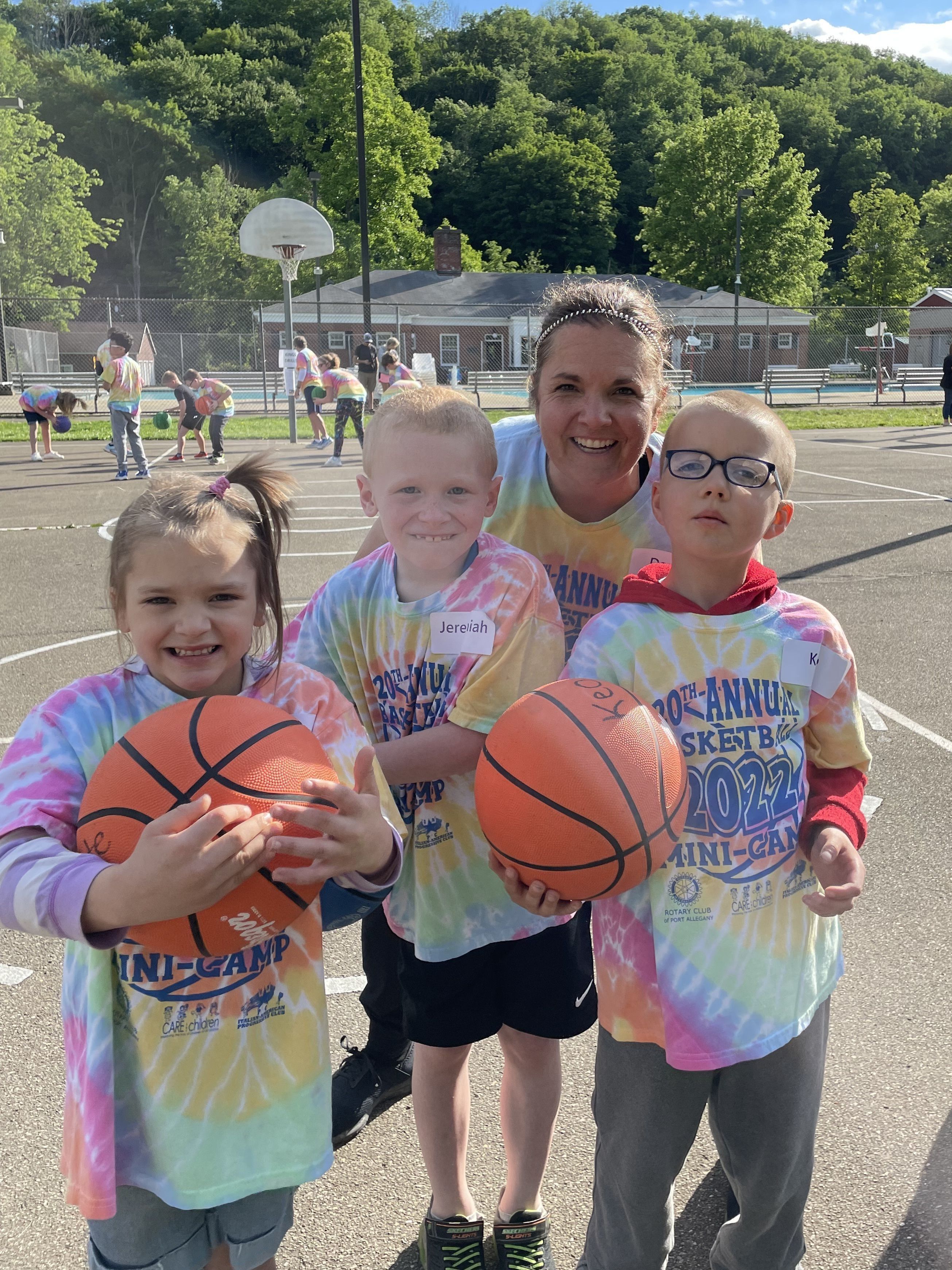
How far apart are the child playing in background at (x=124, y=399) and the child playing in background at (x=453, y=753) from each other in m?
13.7

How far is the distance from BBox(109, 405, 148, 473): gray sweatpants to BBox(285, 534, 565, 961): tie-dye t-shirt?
13986 millimetres

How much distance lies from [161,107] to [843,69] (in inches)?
3146

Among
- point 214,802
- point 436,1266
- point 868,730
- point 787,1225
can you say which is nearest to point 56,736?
point 214,802

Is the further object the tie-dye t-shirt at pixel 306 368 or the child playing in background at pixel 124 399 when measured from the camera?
the tie-dye t-shirt at pixel 306 368

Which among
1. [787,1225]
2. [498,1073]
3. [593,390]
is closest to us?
[787,1225]

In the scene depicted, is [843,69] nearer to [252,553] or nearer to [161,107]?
[161,107]

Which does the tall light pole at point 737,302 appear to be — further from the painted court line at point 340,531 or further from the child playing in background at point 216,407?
the painted court line at point 340,531

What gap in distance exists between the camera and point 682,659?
73.8 inches

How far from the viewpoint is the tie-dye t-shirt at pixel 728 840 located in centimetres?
176

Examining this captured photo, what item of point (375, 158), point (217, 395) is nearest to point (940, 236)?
point (375, 158)

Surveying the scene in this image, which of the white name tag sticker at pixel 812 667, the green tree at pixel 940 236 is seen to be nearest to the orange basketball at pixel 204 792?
the white name tag sticker at pixel 812 667

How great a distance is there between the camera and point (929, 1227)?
2.28m

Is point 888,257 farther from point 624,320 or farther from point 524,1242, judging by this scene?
point 524,1242

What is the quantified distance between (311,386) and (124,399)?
6.39 m
